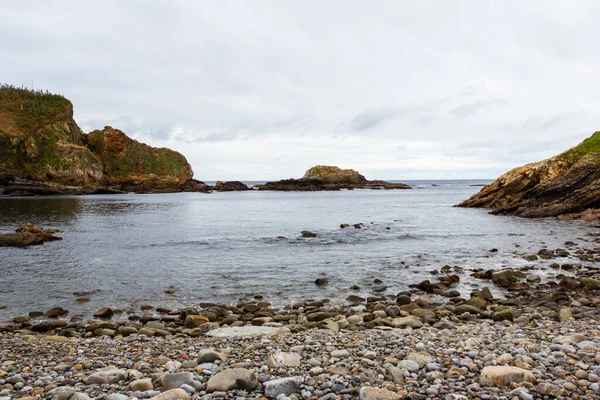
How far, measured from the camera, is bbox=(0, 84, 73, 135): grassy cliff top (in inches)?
4355

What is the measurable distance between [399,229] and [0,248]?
31.2m

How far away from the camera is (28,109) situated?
121 metres

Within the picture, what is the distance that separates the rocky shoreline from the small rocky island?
447 ft

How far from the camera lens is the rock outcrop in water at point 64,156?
98.4 meters

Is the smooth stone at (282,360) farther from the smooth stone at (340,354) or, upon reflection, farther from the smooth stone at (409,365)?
the smooth stone at (409,365)

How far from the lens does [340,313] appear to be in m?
12.3

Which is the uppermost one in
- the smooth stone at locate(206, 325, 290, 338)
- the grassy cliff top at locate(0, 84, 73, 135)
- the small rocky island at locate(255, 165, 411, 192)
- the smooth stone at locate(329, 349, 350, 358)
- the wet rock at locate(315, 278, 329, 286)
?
the grassy cliff top at locate(0, 84, 73, 135)

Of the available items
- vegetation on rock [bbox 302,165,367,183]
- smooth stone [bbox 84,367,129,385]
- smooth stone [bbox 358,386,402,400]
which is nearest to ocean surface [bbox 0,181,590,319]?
smooth stone [bbox 84,367,129,385]

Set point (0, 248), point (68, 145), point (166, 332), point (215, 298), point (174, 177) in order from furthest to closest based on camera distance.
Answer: point (174, 177) → point (68, 145) → point (0, 248) → point (215, 298) → point (166, 332)

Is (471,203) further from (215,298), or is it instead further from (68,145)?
(68,145)

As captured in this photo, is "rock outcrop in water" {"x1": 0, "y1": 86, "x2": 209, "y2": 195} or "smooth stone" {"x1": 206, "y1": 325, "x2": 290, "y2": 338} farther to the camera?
"rock outcrop in water" {"x1": 0, "y1": 86, "x2": 209, "y2": 195}

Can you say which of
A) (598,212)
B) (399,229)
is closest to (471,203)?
(598,212)

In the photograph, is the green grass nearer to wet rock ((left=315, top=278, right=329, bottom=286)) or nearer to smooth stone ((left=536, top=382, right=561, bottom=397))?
wet rock ((left=315, top=278, right=329, bottom=286))

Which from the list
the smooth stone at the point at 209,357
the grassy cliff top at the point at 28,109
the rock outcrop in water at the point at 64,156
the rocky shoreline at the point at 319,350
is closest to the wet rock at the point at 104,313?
the rocky shoreline at the point at 319,350
